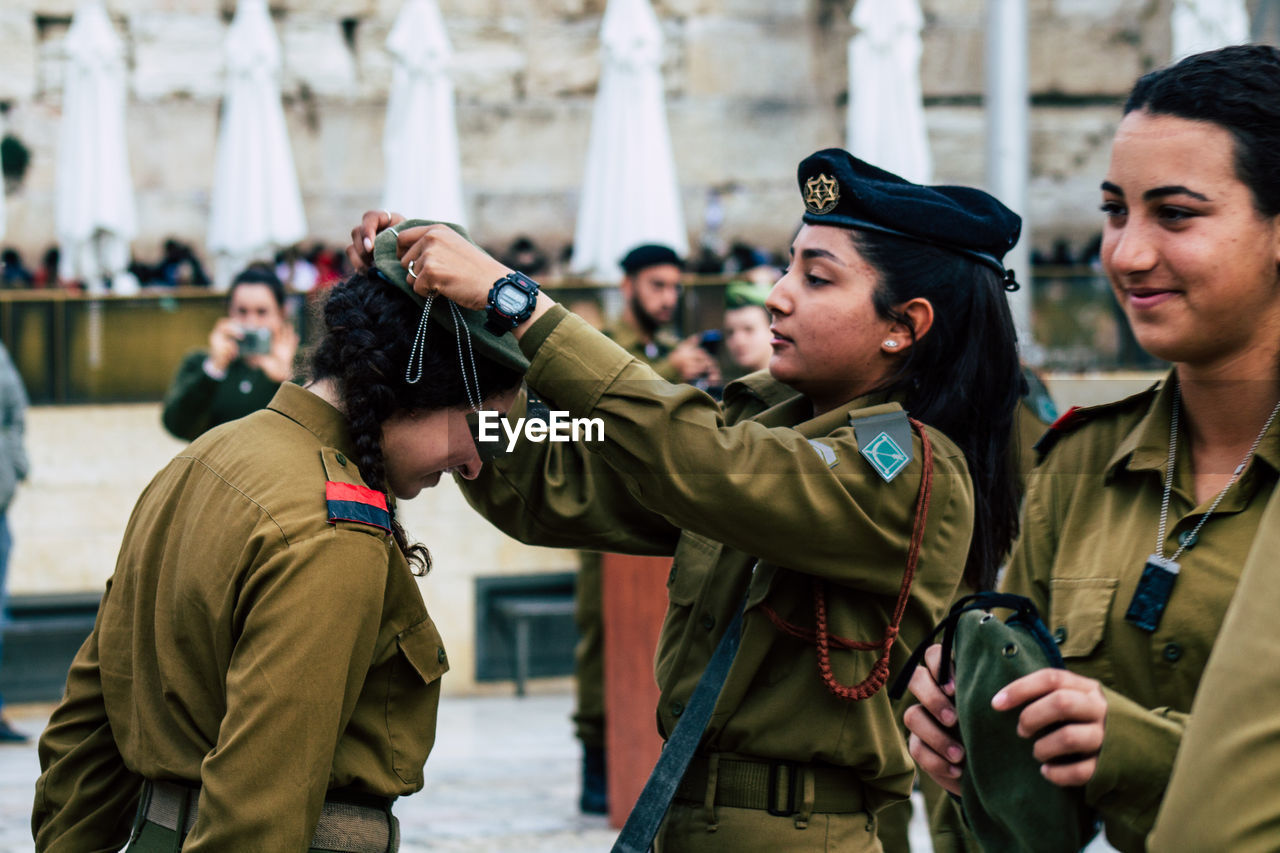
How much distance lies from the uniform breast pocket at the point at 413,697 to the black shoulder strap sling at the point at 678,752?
32cm

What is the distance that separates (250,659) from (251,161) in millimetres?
10545

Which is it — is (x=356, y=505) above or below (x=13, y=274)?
below

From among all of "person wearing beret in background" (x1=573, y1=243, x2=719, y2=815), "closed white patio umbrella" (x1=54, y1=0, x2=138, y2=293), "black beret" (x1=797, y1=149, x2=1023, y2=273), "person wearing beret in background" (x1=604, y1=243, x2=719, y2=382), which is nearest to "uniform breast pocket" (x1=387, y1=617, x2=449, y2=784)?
"black beret" (x1=797, y1=149, x2=1023, y2=273)

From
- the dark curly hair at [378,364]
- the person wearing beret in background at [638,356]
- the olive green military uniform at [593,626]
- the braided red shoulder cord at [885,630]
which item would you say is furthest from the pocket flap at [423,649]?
the olive green military uniform at [593,626]

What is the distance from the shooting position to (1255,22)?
10.5m

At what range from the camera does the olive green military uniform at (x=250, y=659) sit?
190cm

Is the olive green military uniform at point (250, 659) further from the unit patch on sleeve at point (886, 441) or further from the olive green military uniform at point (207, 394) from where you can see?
the olive green military uniform at point (207, 394)

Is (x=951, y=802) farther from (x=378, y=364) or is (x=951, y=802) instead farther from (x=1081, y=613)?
(x=378, y=364)

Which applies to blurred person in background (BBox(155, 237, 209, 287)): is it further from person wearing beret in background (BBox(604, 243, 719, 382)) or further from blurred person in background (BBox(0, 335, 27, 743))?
person wearing beret in background (BBox(604, 243, 719, 382))

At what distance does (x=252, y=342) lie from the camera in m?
5.91

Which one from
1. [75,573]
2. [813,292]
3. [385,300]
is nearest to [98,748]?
[385,300]

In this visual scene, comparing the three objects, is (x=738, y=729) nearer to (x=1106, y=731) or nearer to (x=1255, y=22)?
(x=1106, y=731)

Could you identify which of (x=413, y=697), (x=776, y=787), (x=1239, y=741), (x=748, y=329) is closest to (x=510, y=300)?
(x=413, y=697)

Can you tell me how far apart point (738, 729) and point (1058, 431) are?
0.66 metres
